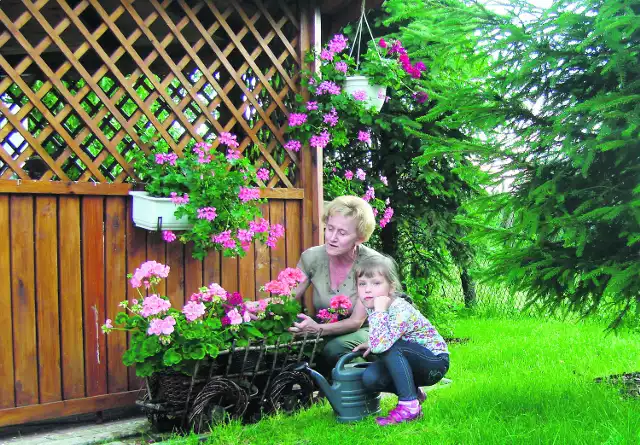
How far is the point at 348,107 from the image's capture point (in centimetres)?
458

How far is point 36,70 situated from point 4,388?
3768mm

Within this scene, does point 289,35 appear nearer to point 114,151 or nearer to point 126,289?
point 114,151

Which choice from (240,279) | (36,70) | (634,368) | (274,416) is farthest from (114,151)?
(634,368)

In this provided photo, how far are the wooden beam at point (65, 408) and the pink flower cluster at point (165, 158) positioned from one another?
4.24ft

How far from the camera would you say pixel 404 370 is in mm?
3293

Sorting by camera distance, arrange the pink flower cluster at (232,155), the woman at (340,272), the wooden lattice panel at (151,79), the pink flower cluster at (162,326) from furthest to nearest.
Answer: the pink flower cluster at (232,155), the woman at (340,272), the wooden lattice panel at (151,79), the pink flower cluster at (162,326)

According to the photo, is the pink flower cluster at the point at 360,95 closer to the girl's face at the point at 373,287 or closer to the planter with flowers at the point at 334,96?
the planter with flowers at the point at 334,96

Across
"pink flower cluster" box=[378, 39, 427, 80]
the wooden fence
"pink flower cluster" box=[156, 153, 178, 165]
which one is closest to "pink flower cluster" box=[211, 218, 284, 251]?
the wooden fence

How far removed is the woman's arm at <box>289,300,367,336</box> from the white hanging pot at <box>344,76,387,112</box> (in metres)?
1.49

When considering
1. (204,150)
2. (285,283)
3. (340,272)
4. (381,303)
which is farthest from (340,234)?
(204,150)

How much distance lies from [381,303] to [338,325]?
0.62m

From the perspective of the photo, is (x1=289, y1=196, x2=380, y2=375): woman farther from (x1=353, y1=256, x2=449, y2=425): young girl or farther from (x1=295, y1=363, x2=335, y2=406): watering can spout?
(x1=353, y1=256, x2=449, y2=425): young girl

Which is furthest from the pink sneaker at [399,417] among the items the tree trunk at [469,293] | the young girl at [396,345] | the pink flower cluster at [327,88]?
the tree trunk at [469,293]

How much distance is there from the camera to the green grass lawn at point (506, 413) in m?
2.97
